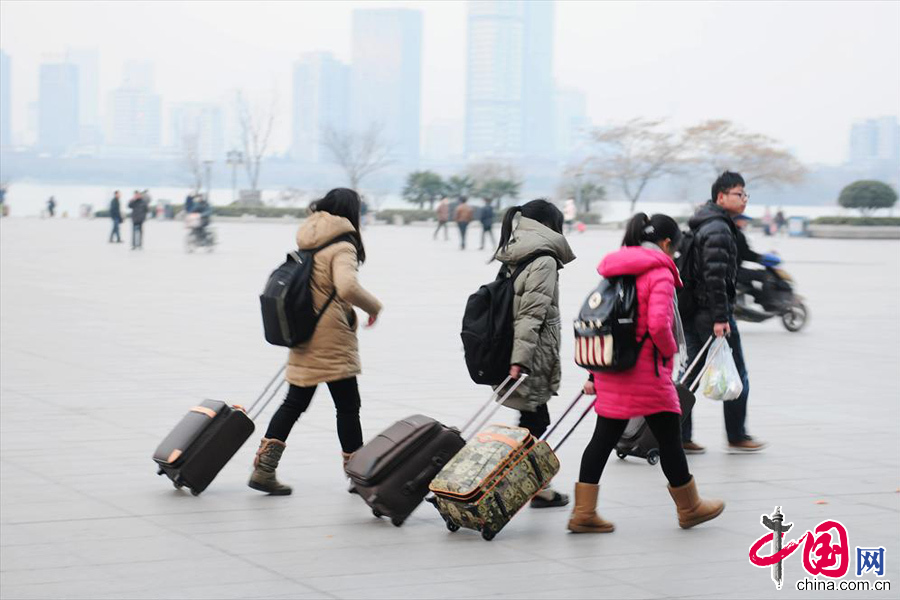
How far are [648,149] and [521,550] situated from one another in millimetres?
83895

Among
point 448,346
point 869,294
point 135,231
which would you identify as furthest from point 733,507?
point 135,231

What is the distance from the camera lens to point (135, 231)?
3088 cm

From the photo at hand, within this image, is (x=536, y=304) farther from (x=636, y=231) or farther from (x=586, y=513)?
(x=586, y=513)

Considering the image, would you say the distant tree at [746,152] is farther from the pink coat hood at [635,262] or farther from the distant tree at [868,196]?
the pink coat hood at [635,262]

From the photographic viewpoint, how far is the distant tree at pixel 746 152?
275 feet

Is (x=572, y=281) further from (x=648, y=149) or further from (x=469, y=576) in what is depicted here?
(x=648, y=149)

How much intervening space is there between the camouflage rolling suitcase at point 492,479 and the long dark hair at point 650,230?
0.95 metres

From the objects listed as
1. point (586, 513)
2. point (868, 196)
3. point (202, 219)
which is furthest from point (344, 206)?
point (868, 196)

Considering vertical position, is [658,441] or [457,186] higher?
[457,186]

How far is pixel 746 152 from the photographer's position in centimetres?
8425

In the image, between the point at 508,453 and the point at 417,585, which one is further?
the point at 508,453

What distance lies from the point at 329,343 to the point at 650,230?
1.57m

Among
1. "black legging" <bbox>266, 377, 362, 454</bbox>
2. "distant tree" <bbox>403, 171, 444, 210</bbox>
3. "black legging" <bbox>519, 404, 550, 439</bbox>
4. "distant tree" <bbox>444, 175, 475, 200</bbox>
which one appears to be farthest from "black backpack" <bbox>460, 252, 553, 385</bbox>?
"distant tree" <bbox>444, 175, 475, 200</bbox>

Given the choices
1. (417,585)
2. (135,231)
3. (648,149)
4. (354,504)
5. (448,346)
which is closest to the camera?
(417,585)
